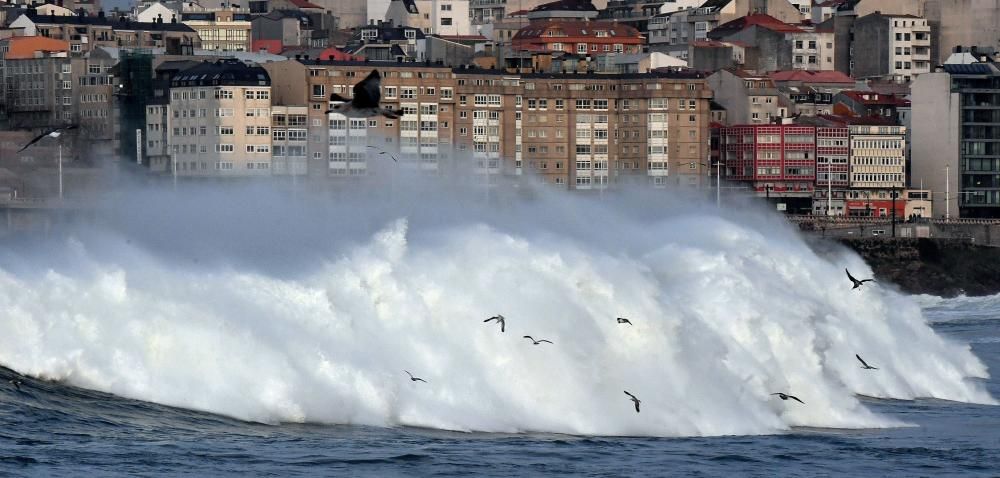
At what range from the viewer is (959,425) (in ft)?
142

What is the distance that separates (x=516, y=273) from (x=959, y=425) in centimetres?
868

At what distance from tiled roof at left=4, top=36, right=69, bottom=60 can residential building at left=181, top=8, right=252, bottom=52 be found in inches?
715

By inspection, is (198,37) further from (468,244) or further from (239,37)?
(468,244)

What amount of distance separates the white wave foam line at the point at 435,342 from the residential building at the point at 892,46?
127 m

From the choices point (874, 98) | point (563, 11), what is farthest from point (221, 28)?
point (874, 98)

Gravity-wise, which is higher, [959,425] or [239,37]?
[239,37]

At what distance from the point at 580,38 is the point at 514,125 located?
3471 cm

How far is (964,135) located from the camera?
14100cm

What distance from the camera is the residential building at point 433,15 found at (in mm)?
189375

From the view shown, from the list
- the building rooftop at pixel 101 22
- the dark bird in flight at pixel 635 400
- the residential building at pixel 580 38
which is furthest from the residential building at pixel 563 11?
the dark bird in flight at pixel 635 400

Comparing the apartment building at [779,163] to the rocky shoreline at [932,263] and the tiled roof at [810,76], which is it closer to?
the rocky shoreline at [932,263]

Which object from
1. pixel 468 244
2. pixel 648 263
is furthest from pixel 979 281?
pixel 468 244

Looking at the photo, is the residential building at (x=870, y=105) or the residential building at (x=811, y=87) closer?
the residential building at (x=870, y=105)

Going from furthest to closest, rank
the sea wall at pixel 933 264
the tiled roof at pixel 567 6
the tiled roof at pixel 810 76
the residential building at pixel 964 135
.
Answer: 1. the tiled roof at pixel 567 6
2. the tiled roof at pixel 810 76
3. the residential building at pixel 964 135
4. the sea wall at pixel 933 264
